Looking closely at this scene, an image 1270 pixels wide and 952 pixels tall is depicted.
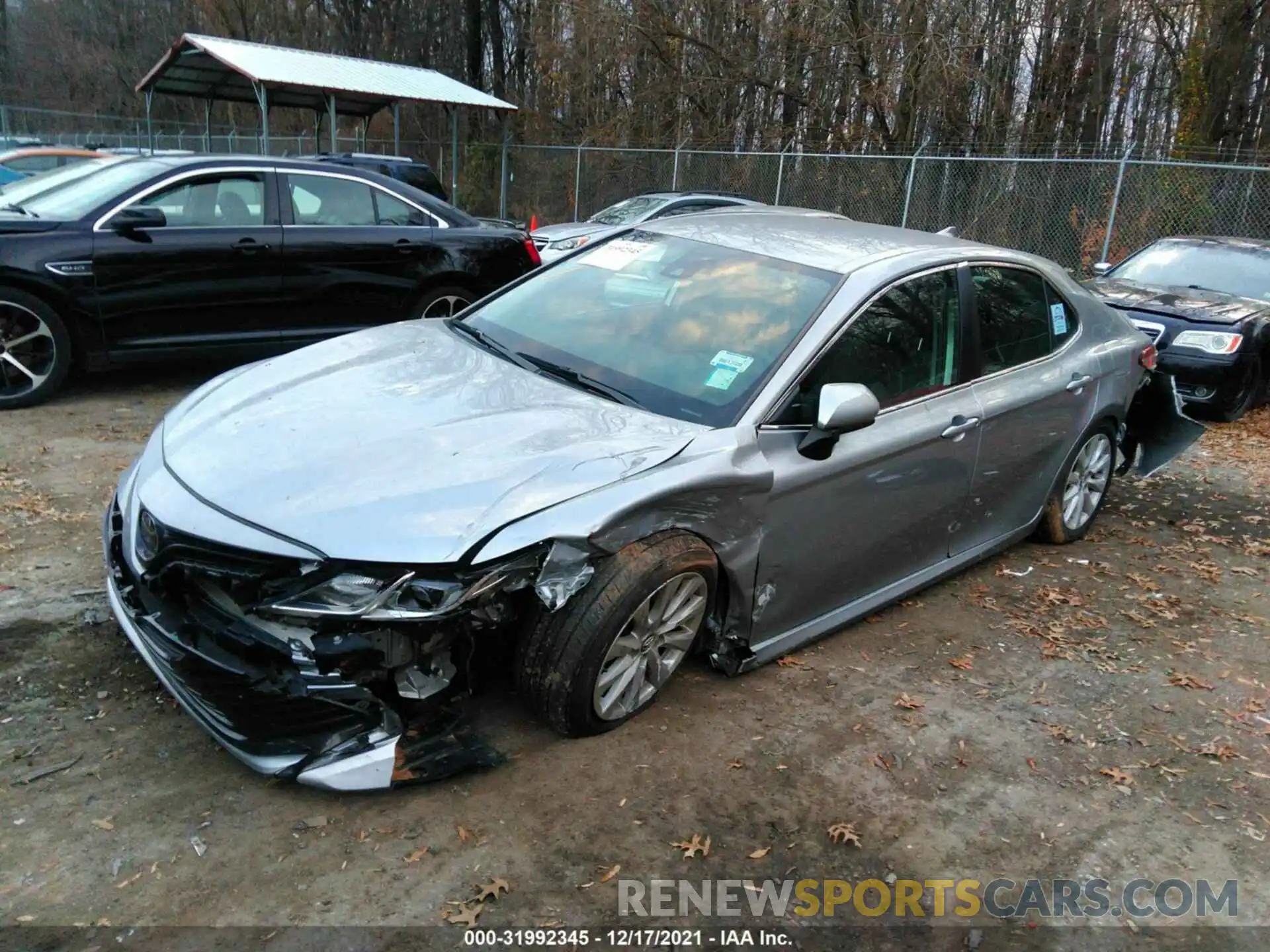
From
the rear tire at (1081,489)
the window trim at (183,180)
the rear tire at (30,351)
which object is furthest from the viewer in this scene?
the window trim at (183,180)

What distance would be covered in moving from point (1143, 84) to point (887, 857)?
1984cm

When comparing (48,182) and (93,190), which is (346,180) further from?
(48,182)

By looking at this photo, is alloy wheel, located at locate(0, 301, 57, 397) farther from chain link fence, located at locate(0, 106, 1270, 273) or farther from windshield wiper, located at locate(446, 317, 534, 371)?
chain link fence, located at locate(0, 106, 1270, 273)

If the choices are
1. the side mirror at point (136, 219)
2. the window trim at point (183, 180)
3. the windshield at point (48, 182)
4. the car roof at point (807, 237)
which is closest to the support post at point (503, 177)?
the windshield at point (48, 182)

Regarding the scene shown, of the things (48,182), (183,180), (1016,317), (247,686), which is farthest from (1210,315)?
(48,182)

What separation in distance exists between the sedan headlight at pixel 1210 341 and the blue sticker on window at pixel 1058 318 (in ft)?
14.0

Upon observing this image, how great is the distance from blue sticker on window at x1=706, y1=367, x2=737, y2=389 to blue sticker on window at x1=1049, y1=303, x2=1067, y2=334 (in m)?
2.21

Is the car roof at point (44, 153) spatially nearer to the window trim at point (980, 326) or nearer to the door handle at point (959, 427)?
the window trim at point (980, 326)

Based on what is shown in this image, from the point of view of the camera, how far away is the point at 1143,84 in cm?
1836

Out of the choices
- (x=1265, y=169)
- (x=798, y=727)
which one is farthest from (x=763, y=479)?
(x=1265, y=169)

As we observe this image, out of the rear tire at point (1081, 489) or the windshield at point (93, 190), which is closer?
the rear tire at point (1081, 489)

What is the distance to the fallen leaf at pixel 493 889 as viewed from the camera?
8.35ft

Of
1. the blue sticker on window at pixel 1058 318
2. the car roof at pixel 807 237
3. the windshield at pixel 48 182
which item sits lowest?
the blue sticker on window at pixel 1058 318

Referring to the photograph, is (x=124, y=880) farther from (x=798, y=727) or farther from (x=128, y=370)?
(x=128, y=370)
